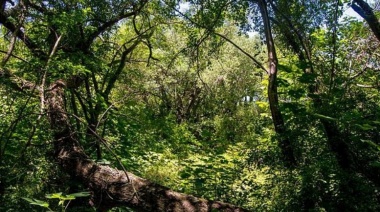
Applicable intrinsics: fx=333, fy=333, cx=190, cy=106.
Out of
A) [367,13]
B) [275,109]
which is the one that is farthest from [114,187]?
[367,13]

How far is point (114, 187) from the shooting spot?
2.91 metres

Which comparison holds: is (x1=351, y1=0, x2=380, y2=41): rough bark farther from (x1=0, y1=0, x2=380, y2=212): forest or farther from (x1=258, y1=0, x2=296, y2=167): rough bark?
(x1=258, y1=0, x2=296, y2=167): rough bark

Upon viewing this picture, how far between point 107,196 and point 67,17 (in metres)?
1.90

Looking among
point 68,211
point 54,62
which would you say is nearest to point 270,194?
point 68,211

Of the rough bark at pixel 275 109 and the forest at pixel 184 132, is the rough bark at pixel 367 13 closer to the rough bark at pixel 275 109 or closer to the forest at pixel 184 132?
the forest at pixel 184 132

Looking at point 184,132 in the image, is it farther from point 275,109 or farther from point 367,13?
point 367,13

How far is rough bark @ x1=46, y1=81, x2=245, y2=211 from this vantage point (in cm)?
272

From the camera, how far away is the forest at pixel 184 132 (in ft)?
9.23

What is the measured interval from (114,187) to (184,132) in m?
3.33

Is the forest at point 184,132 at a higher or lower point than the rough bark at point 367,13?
lower

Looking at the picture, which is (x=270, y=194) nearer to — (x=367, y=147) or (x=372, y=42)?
(x=367, y=147)

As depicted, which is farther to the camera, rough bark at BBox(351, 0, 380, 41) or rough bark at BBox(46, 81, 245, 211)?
rough bark at BBox(351, 0, 380, 41)

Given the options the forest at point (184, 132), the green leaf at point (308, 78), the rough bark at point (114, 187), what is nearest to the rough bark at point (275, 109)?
the forest at point (184, 132)

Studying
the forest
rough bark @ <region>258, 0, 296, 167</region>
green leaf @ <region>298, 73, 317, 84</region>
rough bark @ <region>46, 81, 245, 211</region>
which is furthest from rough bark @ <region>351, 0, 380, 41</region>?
rough bark @ <region>46, 81, 245, 211</region>
